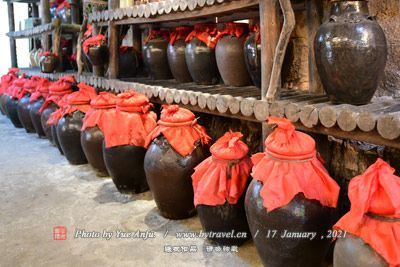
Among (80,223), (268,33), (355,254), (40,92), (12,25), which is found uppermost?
(12,25)

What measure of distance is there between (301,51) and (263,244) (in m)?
1.45

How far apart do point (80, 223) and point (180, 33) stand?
1.75 m

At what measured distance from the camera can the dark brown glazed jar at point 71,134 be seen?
3.80m

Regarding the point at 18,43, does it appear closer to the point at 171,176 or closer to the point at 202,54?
the point at 202,54

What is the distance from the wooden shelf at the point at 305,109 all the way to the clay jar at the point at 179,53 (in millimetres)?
194

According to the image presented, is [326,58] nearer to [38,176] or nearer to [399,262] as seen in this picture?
[399,262]

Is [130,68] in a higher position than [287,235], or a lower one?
higher

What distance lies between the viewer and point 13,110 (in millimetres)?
5812

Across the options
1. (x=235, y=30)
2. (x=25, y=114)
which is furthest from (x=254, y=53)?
(x=25, y=114)

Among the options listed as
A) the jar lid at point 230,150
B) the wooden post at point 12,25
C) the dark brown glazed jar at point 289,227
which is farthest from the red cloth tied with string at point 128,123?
the wooden post at point 12,25

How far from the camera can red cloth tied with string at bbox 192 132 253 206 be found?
85.9 inches

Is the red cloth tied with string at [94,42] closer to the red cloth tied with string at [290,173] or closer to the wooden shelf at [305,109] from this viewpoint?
the wooden shelf at [305,109]

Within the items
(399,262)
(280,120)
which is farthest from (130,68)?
(399,262)

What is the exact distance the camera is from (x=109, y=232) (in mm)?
2523
